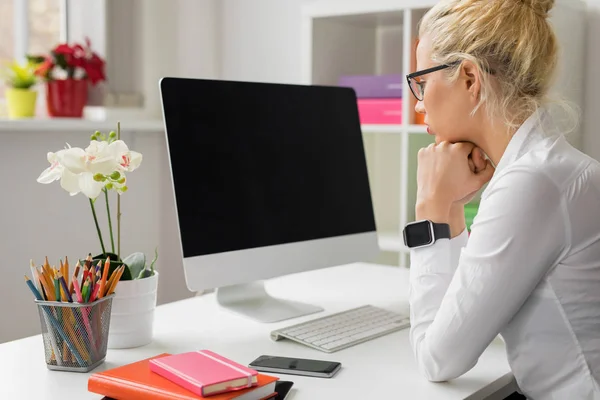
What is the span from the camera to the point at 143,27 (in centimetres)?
301

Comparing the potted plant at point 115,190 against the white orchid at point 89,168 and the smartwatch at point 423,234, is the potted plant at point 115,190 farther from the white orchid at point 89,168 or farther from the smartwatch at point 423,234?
the smartwatch at point 423,234

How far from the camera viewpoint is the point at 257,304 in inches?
66.6

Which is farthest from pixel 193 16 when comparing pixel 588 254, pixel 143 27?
pixel 588 254

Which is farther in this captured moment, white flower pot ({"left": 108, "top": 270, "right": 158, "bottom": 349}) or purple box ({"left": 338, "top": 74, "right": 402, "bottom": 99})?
purple box ({"left": 338, "top": 74, "right": 402, "bottom": 99})

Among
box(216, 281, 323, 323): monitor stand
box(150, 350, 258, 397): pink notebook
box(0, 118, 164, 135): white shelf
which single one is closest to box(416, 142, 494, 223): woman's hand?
box(216, 281, 323, 323): monitor stand

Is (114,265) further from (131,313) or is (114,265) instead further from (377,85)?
(377,85)

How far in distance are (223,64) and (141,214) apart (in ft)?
2.35

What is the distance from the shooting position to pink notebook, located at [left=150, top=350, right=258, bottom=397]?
42.8 inches

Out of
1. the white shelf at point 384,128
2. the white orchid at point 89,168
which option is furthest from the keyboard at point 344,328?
the white shelf at point 384,128

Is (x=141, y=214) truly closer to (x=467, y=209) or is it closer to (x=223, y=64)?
(x=223, y=64)

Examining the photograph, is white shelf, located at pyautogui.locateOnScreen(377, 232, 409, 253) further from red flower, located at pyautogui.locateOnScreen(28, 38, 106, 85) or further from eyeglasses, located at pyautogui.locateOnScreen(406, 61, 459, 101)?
red flower, located at pyautogui.locateOnScreen(28, 38, 106, 85)

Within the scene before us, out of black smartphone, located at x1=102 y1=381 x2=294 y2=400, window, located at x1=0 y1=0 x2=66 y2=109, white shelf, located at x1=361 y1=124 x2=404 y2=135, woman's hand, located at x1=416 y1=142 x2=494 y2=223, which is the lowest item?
black smartphone, located at x1=102 y1=381 x2=294 y2=400

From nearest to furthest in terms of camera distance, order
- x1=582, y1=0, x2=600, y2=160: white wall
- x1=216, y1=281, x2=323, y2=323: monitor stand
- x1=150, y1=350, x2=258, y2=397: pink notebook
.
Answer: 1. x1=150, y1=350, x2=258, y2=397: pink notebook
2. x1=216, y1=281, x2=323, y2=323: monitor stand
3. x1=582, y1=0, x2=600, y2=160: white wall

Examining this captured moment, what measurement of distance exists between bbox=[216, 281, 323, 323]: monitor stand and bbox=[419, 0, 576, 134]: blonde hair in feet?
2.02
